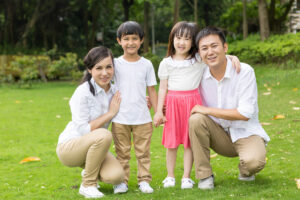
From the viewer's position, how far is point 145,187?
3.57 meters

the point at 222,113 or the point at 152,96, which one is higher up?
the point at 152,96

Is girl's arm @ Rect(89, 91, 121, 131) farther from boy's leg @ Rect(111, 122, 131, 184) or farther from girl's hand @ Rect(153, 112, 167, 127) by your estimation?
girl's hand @ Rect(153, 112, 167, 127)

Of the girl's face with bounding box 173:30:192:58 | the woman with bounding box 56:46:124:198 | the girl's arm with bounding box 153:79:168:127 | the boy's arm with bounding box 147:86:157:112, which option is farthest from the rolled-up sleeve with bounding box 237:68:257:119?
the woman with bounding box 56:46:124:198

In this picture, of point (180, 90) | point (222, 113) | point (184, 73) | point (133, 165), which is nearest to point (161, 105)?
point (180, 90)

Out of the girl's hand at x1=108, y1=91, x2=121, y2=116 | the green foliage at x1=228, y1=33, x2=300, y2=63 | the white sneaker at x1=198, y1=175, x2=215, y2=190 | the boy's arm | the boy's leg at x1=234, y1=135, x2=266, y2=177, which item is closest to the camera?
the boy's leg at x1=234, y1=135, x2=266, y2=177

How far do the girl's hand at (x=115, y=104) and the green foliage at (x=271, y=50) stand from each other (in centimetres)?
911

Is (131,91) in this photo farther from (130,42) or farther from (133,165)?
(133,165)

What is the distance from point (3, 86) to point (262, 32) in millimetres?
9065

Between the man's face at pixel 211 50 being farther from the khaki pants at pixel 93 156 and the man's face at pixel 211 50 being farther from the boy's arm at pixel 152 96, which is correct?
the khaki pants at pixel 93 156

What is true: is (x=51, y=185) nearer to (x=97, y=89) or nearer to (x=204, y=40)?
(x=97, y=89)

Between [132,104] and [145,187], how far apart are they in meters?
0.73

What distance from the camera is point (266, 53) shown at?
496 inches

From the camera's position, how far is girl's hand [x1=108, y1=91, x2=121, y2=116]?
3.64m

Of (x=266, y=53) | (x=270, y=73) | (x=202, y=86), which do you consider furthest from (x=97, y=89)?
(x=266, y=53)
